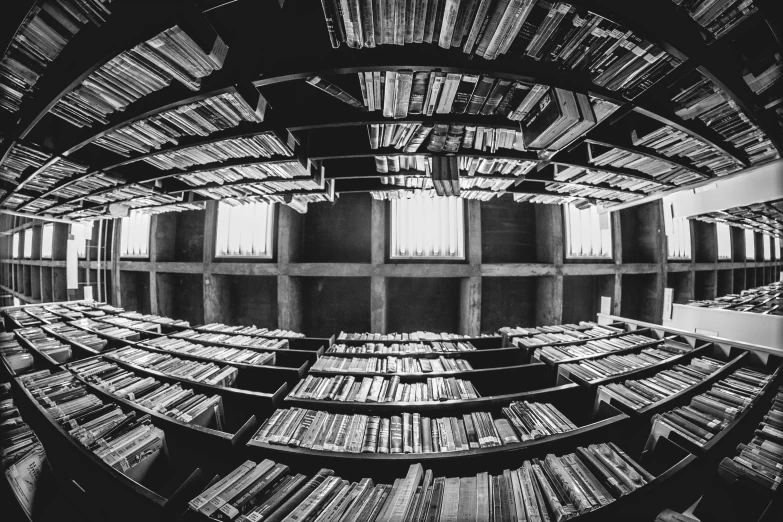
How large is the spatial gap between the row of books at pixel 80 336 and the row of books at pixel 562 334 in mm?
5504

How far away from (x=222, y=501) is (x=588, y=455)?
223 cm

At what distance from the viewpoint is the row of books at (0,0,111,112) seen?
1.21m

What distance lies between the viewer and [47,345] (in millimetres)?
→ 3094

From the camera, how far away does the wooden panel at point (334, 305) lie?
4.78 metres

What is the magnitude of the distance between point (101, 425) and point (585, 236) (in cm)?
732

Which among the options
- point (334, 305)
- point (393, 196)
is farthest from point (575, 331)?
point (334, 305)

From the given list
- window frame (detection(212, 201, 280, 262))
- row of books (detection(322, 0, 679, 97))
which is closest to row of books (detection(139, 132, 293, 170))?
row of books (detection(322, 0, 679, 97))

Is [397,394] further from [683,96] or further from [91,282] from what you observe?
[91,282]

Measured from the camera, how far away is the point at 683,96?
1.59 metres

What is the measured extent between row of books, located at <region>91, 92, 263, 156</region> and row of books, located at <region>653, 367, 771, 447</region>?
377 centimetres

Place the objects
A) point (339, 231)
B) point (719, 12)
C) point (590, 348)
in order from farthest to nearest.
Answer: point (339, 231) → point (590, 348) → point (719, 12)

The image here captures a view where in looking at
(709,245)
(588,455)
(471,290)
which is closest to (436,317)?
(471,290)

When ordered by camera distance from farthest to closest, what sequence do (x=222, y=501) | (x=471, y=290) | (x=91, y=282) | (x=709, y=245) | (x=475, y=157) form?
(x=91, y=282)
(x=709, y=245)
(x=471, y=290)
(x=475, y=157)
(x=222, y=501)

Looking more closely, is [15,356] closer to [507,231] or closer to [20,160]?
[20,160]
